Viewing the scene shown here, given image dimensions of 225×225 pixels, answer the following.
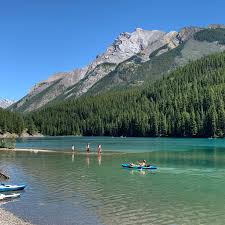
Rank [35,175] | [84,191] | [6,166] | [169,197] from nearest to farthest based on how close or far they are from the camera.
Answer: [169,197]
[84,191]
[35,175]
[6,166]

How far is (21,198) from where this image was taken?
51062mm

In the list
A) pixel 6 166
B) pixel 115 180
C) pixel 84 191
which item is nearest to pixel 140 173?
pixel 115 180

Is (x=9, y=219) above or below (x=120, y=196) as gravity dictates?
below

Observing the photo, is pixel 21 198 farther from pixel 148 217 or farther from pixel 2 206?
pixel 148 217

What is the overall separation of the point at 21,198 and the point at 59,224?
1427cm

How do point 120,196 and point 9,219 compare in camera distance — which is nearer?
point 9,219

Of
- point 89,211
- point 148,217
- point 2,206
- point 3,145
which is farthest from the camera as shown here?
point 3,145

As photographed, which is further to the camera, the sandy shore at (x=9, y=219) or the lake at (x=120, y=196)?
the lake at (x=120, y=196)

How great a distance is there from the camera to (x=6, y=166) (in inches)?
3521

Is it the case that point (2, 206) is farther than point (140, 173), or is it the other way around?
point (140, 173)

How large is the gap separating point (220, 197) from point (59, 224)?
22.0 m

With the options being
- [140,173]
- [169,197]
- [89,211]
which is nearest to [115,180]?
[140,173]

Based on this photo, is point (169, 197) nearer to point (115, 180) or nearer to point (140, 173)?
point (115, 180)

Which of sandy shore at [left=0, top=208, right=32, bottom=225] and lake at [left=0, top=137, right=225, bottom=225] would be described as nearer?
sandy shore at [left=0, top=208, right=32, bottom=225]
